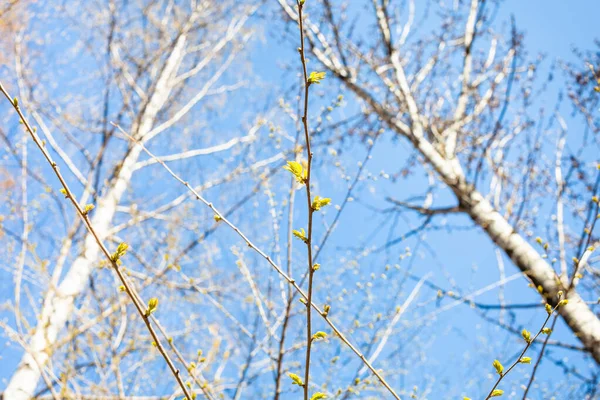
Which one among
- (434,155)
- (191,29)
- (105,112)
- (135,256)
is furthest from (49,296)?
(191,29)

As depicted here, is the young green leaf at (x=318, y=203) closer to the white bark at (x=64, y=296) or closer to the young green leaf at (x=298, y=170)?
the young green leaf at (x=298, y=170)

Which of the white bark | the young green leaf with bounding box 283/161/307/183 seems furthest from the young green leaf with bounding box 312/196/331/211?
the white bark

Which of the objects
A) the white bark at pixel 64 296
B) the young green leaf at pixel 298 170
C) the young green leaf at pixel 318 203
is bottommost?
the young green leaf at pixel 318 203

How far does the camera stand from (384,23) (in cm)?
486

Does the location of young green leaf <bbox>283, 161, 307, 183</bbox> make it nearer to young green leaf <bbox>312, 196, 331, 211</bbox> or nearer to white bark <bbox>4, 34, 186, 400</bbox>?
young green leaf <bbox>312, 196, 331, 211</bbox>

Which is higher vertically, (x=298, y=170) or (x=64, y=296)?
(x=64, y=296)

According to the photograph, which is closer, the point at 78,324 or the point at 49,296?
the point at 49,296

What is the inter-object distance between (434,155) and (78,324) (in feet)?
10.6

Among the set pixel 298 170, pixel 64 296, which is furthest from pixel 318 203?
pixel 64 296

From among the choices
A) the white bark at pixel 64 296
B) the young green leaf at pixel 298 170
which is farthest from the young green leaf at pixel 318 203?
the white bark at pixel 64 296

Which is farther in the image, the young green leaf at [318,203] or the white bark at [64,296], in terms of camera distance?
the white bark at [64,296]

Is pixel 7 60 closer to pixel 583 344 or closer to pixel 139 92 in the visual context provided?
pixel 139 92

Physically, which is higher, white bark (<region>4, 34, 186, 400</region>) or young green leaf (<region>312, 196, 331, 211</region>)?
white bark (<region>4, 34, 186, 400</region>)

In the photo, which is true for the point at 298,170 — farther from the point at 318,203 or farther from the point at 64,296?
the point at 64,296
